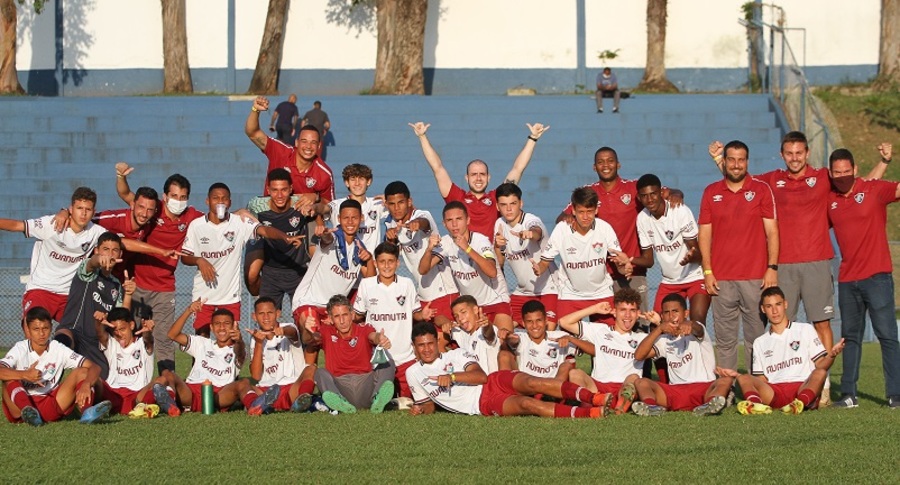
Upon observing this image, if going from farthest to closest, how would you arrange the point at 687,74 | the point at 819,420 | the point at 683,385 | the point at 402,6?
the point at 687,74
the point at 402,6
the point at 683,385
the point at 819,420

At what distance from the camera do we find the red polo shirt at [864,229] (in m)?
11.1

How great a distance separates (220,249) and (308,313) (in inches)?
49.5

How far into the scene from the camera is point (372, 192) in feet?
81.9

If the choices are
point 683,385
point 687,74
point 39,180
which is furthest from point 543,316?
point 687,74

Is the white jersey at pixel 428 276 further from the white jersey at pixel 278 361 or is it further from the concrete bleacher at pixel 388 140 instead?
the concrete bleacher at pixel 388 140

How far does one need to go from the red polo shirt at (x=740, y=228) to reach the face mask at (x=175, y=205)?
5.19 metres

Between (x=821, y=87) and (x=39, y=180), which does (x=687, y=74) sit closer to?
(x=821, y=87)

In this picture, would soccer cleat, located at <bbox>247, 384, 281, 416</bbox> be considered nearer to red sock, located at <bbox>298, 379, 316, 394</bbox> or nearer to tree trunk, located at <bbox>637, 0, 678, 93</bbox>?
red sock, located at <bbox>298, 379, 316, 394</bbox>

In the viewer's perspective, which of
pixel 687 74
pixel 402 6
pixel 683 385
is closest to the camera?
pixel 683 385

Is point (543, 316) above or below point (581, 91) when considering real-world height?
below

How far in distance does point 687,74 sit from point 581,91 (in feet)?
9.36

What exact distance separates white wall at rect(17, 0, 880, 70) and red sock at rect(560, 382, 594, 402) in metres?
21.2

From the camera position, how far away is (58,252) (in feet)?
41.0

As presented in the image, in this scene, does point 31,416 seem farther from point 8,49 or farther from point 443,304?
point 8,49
